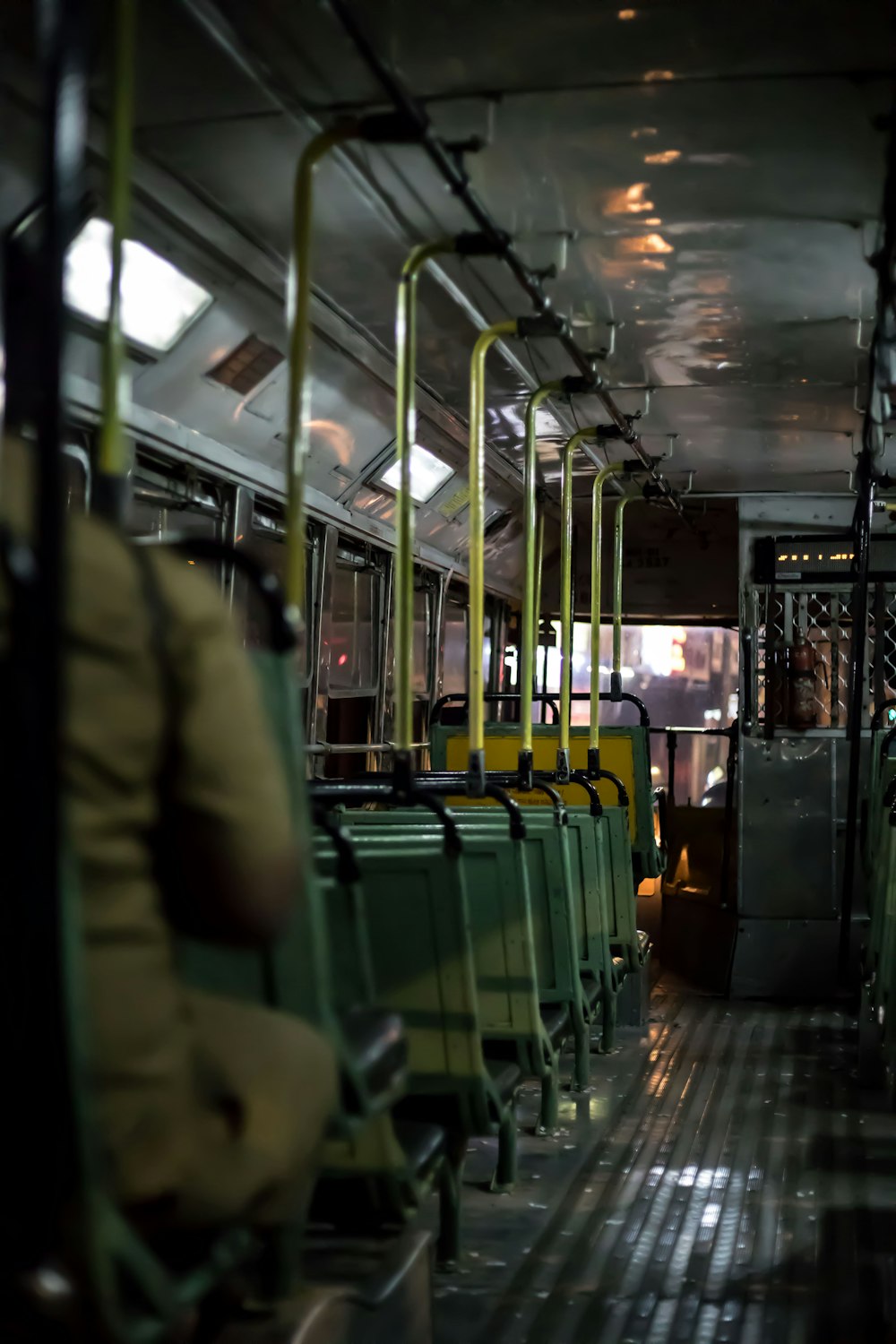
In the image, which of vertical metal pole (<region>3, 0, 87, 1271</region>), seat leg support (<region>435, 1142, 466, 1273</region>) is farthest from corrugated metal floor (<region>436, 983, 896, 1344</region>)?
vertical metal pole (<region>3, 0, 87, 1271</region>)

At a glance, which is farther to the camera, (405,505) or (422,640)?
(422,640)

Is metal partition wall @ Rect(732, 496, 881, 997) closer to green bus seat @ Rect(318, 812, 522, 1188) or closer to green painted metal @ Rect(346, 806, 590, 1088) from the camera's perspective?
green painted metal @ Rect(346, 806, 590, 1088)

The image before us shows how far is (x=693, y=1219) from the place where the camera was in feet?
14.1

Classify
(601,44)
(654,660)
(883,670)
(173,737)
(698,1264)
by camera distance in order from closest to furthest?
(173,737) → (601,44) → (698,1264) → (883,670) → (654,660)

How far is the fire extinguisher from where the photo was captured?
29.1 feet

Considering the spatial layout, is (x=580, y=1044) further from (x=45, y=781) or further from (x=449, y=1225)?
(x=45, y=781)

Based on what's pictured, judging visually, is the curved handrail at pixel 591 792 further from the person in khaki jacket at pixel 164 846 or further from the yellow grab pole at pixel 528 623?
the person in khaki jacket at pixel 164 846

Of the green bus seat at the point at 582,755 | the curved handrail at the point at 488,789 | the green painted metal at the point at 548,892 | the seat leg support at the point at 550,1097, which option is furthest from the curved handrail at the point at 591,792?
the green bus seat at the point at 582,755

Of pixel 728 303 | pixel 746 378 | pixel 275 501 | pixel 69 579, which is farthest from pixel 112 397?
pixel 746 378

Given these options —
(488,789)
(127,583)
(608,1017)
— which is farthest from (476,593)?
(127,583)

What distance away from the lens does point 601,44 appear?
3203 millimetres

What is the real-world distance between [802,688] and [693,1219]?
508 centimetres

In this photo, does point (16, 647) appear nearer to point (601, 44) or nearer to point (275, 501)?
point (601, 44)

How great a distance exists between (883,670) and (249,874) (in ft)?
26.3
